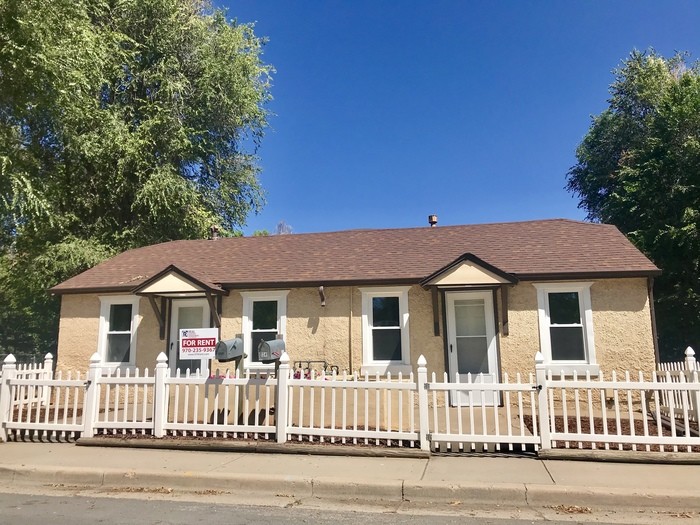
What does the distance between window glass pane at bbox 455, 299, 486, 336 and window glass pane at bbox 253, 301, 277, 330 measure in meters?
4.36

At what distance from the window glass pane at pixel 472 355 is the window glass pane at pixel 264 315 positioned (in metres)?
4.43

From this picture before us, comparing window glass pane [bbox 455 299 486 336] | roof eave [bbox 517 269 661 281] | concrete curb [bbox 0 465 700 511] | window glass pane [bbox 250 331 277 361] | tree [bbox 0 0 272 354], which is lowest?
concrete curb [bbox 0 465 700 511]

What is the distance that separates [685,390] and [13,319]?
145ft

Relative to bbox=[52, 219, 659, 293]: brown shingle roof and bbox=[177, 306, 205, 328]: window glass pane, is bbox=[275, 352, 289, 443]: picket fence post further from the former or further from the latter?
bbox=[177, 306, 205, 328]: window glass pane

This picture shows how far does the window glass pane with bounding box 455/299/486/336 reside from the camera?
1157 centimetres

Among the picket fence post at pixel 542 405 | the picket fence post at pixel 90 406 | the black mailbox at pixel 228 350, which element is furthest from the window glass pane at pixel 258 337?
the picket fence post at pixel 542 405

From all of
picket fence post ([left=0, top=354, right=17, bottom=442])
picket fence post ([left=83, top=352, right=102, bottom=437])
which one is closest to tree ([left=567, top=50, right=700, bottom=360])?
picket fence post ([left=83, top=352, right=102, bottom=437])

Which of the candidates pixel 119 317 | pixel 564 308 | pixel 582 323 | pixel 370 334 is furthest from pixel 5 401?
pixel 582 323

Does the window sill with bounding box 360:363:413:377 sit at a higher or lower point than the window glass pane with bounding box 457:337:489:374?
lower

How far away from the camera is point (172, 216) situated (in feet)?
73.8

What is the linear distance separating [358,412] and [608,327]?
6.21 meters

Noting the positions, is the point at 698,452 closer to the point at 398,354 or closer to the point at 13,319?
the point at 398,354

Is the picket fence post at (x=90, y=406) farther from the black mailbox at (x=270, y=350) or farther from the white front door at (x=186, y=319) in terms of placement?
the white front door at (x=186, y=319)

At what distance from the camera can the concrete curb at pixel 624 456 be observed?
654cm
